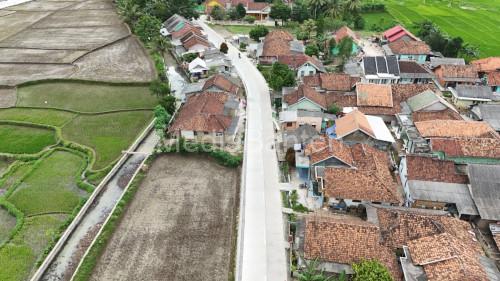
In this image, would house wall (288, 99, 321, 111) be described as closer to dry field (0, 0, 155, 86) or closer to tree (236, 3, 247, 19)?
dry field (0, 0, 155, 86)

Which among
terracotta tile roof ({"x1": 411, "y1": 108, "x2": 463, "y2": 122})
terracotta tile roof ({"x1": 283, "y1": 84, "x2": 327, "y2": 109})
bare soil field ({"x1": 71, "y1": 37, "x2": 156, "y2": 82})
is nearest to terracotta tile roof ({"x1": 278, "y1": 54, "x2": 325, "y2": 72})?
terracotta tile roof ({"x1": 283, "y1": 84, "x2": 327, "y2": 109})

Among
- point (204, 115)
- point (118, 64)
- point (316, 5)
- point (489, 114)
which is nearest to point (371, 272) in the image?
point (204, 115)

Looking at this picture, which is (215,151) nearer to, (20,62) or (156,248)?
(156,248)

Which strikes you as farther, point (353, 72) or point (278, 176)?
point (353, 72)

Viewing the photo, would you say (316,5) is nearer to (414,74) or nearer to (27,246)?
(414,74)

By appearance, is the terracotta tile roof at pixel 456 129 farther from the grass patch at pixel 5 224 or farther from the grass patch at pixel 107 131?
the grass patch at pixel 5 224

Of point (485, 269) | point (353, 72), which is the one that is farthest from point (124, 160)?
point (353, 72)

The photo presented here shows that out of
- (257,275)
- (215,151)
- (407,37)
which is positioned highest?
(407,37)
